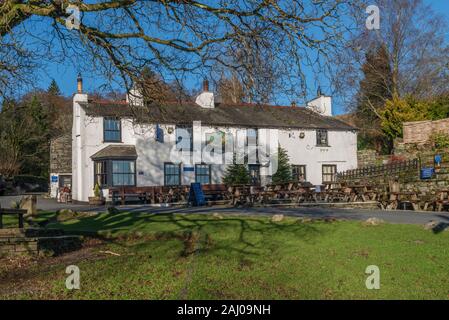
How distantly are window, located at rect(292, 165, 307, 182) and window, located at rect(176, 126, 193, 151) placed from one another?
8.21 meters

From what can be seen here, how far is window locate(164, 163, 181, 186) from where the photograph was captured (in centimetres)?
3412

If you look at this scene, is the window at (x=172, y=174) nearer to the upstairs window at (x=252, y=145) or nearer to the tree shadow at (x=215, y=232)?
the upstairs window at (x=252, y=145)

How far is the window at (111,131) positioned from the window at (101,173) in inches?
71.2

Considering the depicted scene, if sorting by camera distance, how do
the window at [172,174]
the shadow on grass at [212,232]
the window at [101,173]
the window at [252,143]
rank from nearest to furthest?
the shadow on grass at [212,232] < the window at [101,173] < the window at [172,174] < the window at [252,143]

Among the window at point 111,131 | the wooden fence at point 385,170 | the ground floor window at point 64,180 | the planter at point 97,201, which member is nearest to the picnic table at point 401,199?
the wooden fence at point 385,170

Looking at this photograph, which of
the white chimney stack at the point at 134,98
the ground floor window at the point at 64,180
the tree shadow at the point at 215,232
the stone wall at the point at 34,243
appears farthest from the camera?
the ground floor window at the point at 64,180

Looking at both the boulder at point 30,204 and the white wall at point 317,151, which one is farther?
the white wall at point 317,151

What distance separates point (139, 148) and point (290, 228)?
74.7 ft

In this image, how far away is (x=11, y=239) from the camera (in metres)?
9.97

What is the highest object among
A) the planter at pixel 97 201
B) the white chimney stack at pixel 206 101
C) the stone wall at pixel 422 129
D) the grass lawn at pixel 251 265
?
the white chimney stack at pixel 206 101

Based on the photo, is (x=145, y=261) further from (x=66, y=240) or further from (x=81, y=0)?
(x=81, y=0)

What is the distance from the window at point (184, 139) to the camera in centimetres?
3438

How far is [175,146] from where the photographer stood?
Answer: 34.2m
